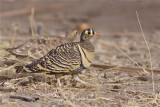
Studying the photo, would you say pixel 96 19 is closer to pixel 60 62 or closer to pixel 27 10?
pixel 27 10

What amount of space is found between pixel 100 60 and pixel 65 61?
230 cm

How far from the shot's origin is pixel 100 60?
657 centimetres

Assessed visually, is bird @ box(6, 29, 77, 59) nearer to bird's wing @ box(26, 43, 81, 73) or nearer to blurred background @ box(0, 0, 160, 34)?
bird's wing @ box(26, 43, 81, 73)

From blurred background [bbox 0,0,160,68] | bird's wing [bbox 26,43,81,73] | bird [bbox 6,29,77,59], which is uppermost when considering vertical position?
blurred background [bbox 0,0,160,68]

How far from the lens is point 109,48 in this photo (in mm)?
8195

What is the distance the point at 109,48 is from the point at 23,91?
420cm

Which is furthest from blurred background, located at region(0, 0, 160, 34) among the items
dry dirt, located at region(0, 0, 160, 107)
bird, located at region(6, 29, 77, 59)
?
bird, located at region(6, 29, 77, 59)

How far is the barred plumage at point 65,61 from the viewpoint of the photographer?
14.0ft

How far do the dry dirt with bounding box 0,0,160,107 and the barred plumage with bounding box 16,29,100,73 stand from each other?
8.9 inches

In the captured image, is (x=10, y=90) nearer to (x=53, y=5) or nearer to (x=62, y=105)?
(x=62, y=105)

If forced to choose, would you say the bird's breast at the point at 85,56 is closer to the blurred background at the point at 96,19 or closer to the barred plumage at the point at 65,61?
the barred plumage at the point at 65,61

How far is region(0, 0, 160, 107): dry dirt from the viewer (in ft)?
13.0

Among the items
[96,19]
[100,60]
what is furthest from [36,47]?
[96,19]

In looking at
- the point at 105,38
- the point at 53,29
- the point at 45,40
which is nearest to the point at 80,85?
the point at 45,40
